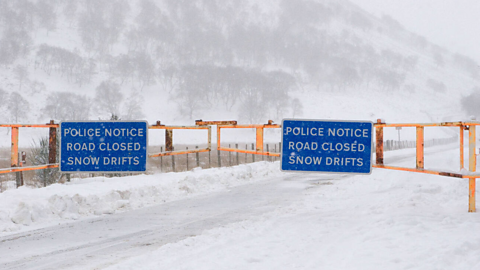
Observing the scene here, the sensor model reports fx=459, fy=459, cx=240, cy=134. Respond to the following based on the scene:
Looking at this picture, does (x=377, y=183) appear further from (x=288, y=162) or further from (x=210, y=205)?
(x=288, y=162)

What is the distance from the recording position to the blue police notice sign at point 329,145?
8438 mm

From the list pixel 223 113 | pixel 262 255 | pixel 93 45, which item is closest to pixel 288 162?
pixel 262 255

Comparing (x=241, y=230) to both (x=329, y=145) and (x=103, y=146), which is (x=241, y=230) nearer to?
(x=329, y=145)

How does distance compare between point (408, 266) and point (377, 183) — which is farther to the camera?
point (377, 183)

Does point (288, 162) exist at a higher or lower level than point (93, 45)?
lower

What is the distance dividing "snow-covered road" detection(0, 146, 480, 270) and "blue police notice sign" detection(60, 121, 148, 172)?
4.14 ft

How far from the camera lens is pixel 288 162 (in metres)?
8.62

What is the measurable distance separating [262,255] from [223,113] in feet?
405

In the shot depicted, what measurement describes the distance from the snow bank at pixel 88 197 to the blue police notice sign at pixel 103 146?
175cm

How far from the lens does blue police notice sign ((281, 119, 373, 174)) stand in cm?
844

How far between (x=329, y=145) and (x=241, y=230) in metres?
2.25

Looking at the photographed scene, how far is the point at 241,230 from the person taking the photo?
837 centimetres

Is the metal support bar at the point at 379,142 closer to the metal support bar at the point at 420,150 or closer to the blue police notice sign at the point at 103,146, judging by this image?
the metal support bar at the point at 420,150

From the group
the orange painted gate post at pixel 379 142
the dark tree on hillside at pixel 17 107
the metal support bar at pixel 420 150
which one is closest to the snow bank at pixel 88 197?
the orange painted gate post at pixel 379 142
